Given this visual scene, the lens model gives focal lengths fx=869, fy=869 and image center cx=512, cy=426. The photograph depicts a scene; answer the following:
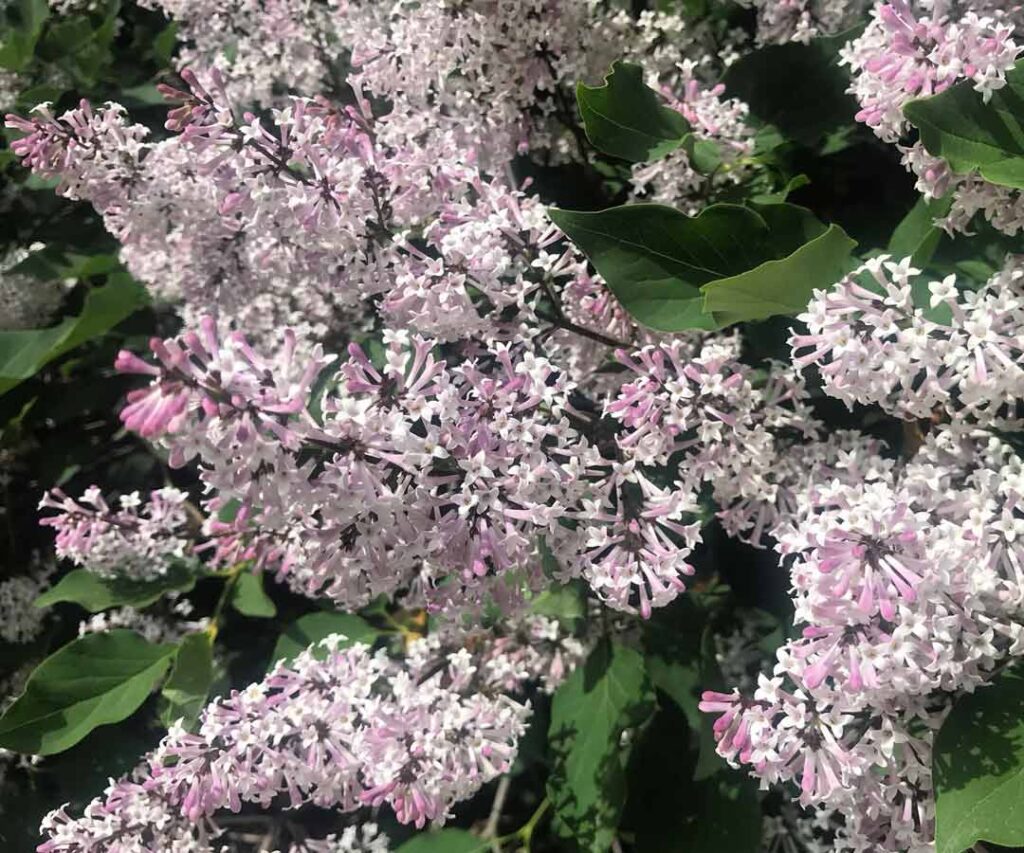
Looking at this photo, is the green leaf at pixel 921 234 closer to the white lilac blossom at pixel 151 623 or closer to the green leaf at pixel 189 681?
the green leaf at pixel 189 681

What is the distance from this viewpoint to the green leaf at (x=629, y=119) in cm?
111

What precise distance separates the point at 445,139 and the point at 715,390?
1.62 feet

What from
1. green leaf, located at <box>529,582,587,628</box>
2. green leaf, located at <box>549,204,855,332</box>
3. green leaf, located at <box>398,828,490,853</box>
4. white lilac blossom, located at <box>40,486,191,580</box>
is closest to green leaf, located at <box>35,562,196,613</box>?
white lilac blossom, located at <box>40,486,191,580</box>

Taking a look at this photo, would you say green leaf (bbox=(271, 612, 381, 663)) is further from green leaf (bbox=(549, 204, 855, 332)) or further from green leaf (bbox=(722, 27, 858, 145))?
green leaf (bbox=(722, 27, 858, 145))

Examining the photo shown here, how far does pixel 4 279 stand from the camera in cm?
196

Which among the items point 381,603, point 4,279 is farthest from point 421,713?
point 4,279

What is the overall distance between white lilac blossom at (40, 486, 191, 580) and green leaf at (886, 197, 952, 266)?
122 cm

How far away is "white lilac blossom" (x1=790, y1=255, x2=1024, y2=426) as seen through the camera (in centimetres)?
84

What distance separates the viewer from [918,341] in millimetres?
838

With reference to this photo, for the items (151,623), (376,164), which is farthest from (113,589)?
(376,164)

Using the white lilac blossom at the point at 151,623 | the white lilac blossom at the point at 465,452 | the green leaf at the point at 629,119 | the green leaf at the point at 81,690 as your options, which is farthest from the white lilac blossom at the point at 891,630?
the white lilac blossom at the point at 151,623

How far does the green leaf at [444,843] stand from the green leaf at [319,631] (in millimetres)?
337

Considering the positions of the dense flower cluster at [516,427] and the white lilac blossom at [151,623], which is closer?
the dense flower cluster at [516,427]

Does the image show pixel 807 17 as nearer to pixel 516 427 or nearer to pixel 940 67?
pixel 940 67
